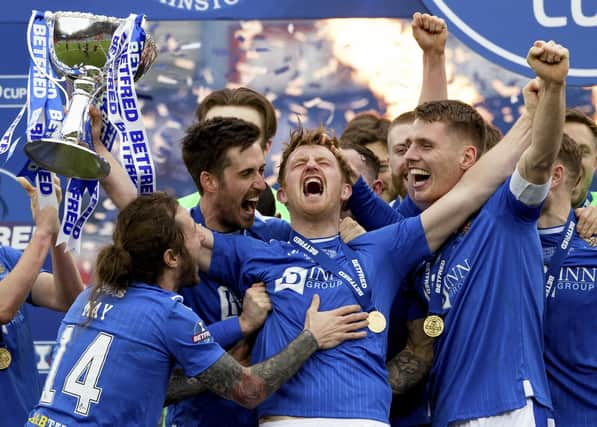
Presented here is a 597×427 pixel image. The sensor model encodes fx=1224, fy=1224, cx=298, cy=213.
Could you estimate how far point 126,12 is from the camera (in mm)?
6523

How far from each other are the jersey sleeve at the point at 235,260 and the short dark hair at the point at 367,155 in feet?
3.93

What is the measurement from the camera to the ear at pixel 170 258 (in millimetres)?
4430

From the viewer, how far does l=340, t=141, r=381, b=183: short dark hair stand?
587cm

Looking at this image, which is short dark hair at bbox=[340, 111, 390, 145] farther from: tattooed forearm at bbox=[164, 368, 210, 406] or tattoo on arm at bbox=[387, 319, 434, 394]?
tattooed forearm at bbox=[164, 368, 210, 406]

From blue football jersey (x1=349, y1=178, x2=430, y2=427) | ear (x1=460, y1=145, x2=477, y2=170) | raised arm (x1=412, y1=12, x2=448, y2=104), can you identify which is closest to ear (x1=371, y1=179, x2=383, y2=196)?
raised arm (x1=412, y1=12, x2=448, y2=104)

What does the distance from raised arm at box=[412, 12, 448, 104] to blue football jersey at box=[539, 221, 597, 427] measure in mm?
957

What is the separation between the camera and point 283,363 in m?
4.38

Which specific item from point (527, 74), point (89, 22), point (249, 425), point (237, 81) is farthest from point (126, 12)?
point (249, 425)

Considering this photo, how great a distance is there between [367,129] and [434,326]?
183 cm

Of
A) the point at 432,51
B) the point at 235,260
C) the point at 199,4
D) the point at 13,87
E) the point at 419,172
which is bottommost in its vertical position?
the point at 235,260

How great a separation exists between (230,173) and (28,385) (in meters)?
1.22

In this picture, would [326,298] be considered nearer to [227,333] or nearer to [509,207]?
[227,333]

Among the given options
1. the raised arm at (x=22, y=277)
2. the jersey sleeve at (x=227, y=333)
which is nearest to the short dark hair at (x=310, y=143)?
the jersey sleeve at (x=227, y=333)

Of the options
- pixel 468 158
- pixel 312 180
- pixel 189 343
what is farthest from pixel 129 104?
pixel 468 158
